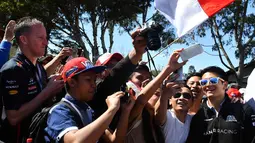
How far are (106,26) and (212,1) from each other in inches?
560

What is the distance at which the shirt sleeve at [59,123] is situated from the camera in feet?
6.50

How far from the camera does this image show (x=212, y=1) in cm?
340

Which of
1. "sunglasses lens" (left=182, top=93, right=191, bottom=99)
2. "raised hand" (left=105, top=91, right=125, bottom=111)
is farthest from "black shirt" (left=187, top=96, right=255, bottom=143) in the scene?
"raised hand" (left=105, top=91, right=125, bottom=111)

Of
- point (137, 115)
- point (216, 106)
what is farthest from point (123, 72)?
point (216, 106)

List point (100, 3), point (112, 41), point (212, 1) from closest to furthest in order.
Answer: point (212, 1), point (100, 3), point (112, 41)

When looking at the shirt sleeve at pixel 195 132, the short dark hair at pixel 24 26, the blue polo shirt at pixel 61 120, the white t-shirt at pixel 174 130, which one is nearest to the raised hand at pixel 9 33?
the short dark hair at pixel 24 26

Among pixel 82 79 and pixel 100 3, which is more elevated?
pixel 100 3

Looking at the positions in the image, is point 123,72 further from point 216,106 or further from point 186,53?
point 216,106

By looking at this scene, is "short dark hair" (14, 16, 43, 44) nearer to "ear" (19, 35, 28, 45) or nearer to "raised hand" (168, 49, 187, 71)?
"ear" (19, 35, 28, 45)

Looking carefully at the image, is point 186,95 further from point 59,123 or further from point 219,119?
point 59,123

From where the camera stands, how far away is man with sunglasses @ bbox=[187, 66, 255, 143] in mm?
3070

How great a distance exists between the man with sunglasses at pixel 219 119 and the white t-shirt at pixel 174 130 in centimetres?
6

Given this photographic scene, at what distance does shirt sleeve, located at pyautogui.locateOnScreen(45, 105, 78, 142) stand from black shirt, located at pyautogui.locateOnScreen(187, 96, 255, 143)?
1.42 meters

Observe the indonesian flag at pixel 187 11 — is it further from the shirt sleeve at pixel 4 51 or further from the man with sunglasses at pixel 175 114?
the shirt sleeve at pixel 4 51
